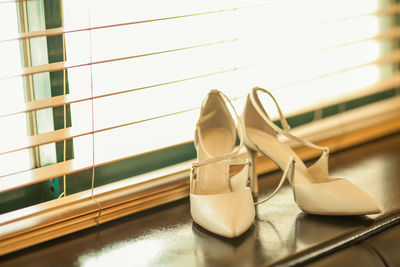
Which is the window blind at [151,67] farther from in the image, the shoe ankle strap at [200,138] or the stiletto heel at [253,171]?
the stiletto heel at [253,171]

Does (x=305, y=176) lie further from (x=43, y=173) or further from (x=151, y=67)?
(x=43, y=173)

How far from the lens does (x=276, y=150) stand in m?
1.16

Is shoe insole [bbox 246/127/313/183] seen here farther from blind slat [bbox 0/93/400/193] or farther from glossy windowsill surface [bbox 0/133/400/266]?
blind slat [bbox 0/93/400/193]

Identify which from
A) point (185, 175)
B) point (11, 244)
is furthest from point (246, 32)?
point (11, 244)

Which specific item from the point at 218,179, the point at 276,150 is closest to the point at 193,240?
the point at 218,179

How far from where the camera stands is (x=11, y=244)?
98cm

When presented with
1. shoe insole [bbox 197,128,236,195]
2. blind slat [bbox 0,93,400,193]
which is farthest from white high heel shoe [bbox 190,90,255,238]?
blind slat [bbox 0,93,400,193]

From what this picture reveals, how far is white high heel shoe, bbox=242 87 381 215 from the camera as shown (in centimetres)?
101

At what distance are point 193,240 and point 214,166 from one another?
0.19 metres

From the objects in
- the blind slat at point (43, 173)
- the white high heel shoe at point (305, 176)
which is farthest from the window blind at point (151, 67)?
the white high heel shoe at point (305, 176)

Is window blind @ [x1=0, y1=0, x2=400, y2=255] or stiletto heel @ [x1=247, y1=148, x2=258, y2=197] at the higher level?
window blind @ [x1=0, y1=0, x2=400, y2=255]

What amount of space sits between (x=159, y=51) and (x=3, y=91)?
0.98 feet

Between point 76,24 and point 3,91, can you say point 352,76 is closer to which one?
point 76,24

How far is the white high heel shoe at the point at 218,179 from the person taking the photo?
38.0 inches
